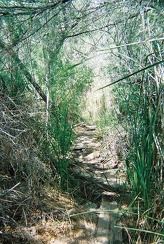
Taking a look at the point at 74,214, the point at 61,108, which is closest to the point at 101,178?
the point at 61,108

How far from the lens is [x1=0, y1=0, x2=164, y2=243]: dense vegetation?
1.71m

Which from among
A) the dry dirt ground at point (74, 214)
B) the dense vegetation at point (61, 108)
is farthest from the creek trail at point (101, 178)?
the dense vegetation at point (61, 108)

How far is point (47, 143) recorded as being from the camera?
245 centimetres

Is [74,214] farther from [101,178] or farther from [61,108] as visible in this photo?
[61,108]

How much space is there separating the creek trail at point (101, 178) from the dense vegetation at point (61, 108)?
0.67 ft

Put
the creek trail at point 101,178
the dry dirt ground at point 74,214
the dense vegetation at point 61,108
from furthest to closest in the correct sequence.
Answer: the creek trail at point 101,178
the dry dirt ground at point 74,214
the dense vegetation at point 61,108

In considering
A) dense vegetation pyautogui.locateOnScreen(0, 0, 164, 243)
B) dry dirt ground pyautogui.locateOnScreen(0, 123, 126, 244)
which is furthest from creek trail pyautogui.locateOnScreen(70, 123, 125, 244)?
dense vegetation pyautogui.locateOnScreen(0, 0, 164, 243)

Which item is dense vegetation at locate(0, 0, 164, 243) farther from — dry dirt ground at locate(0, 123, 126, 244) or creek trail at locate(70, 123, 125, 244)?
creek trail at locate(70, 123, 125, 244)

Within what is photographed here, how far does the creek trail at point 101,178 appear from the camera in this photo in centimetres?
199

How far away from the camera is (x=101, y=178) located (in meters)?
2.79

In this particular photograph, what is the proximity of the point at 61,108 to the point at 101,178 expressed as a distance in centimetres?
90

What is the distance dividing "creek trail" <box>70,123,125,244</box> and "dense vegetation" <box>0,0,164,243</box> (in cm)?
20

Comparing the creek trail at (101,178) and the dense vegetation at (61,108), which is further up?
the dense vegetation at (61,108)

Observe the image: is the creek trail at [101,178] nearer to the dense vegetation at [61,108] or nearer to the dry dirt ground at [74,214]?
the dry dirt ground at [74,214]
